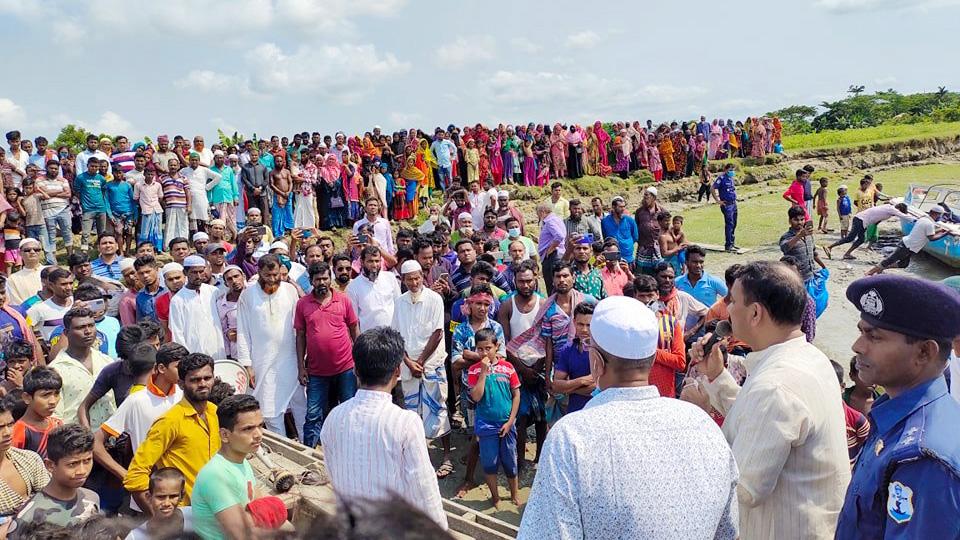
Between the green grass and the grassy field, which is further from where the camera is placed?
the green grass

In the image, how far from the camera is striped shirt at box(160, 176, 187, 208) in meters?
10.0

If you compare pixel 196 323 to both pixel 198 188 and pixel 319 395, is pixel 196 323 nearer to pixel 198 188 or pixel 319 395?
pixel 319 395

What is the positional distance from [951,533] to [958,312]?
621mm

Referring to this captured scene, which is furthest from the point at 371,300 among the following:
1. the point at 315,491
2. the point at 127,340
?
the point at 315,491

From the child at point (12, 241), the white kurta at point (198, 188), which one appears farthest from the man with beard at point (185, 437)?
the white kurta at point (198, 188)

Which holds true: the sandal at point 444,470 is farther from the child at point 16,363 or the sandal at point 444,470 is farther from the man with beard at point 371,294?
the child at point 16,363

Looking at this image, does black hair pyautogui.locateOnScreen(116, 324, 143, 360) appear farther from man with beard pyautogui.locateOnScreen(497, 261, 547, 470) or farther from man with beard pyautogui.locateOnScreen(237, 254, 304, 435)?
man with beard pyautogui.locateOnScreen(497, 261, 547, 470)

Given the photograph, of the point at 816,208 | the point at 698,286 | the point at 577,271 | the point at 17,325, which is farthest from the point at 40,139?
the point at 816,208

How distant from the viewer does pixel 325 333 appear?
5.62m

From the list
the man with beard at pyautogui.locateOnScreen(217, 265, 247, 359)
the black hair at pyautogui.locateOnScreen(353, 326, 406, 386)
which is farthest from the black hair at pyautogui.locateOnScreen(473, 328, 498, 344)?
the man with beard at pyautogui.locateOnScreen(217, 265, 247, 359)

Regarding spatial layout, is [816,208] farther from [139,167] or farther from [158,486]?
[158,486]

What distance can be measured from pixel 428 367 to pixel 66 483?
2.95 m

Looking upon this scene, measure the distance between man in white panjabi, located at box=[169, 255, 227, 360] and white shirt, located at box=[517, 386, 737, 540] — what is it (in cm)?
454

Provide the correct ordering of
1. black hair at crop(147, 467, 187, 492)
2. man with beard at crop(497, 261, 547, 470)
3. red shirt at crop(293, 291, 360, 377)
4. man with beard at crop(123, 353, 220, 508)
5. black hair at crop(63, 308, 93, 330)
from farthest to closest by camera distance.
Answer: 1. red shirt at crop(293, 291, 360, 377)
2. man with beard at crop(497, 261, 547, 470)
3. black hair at crop(63, 308, 93, 330)
4. man with beard at crop(123, 353, 220, 508)
5. black hair at crop(147, 467, 187, 492)
